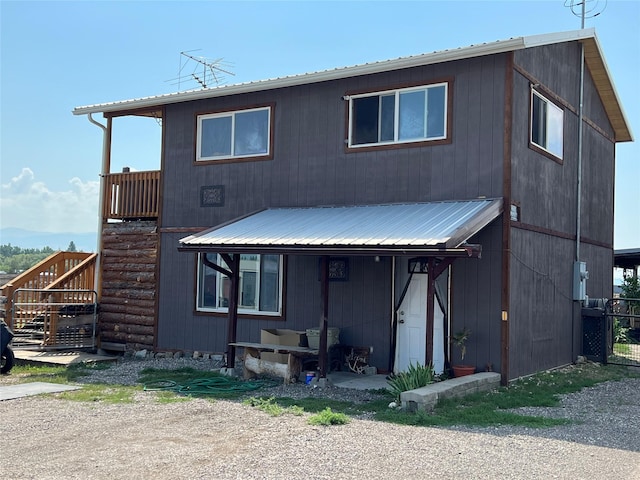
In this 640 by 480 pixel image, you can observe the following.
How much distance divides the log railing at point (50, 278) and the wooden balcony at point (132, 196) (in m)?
1.18

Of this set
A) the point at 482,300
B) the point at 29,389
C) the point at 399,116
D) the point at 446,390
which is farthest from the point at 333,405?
the point at 399,116

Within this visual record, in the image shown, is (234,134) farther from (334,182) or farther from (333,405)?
(333,405)

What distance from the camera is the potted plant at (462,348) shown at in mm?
11086

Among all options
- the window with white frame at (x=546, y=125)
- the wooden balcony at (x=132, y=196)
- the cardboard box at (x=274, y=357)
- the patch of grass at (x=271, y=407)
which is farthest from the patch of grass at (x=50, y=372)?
the window with white frame at (x=546, y=125)

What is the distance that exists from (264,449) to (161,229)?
8.76 meters

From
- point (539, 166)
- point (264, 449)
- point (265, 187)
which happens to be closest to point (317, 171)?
point (265, 187)

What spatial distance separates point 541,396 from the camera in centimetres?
1044

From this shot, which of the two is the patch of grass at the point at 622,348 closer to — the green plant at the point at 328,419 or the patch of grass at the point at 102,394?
the green plant at the point at 328,419

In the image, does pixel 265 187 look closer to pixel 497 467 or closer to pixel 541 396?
pixel 541 396

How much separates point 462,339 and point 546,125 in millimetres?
4431

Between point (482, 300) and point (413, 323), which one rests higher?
point (482, 300)

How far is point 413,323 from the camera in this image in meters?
11.9

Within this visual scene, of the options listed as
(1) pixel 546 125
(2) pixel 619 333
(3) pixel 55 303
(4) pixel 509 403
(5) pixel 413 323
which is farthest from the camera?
(2) pixel 619 333

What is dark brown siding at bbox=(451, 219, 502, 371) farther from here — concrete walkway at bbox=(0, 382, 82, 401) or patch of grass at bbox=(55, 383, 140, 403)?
concrete walkway at bbox=(0, 382, 82, 401)
